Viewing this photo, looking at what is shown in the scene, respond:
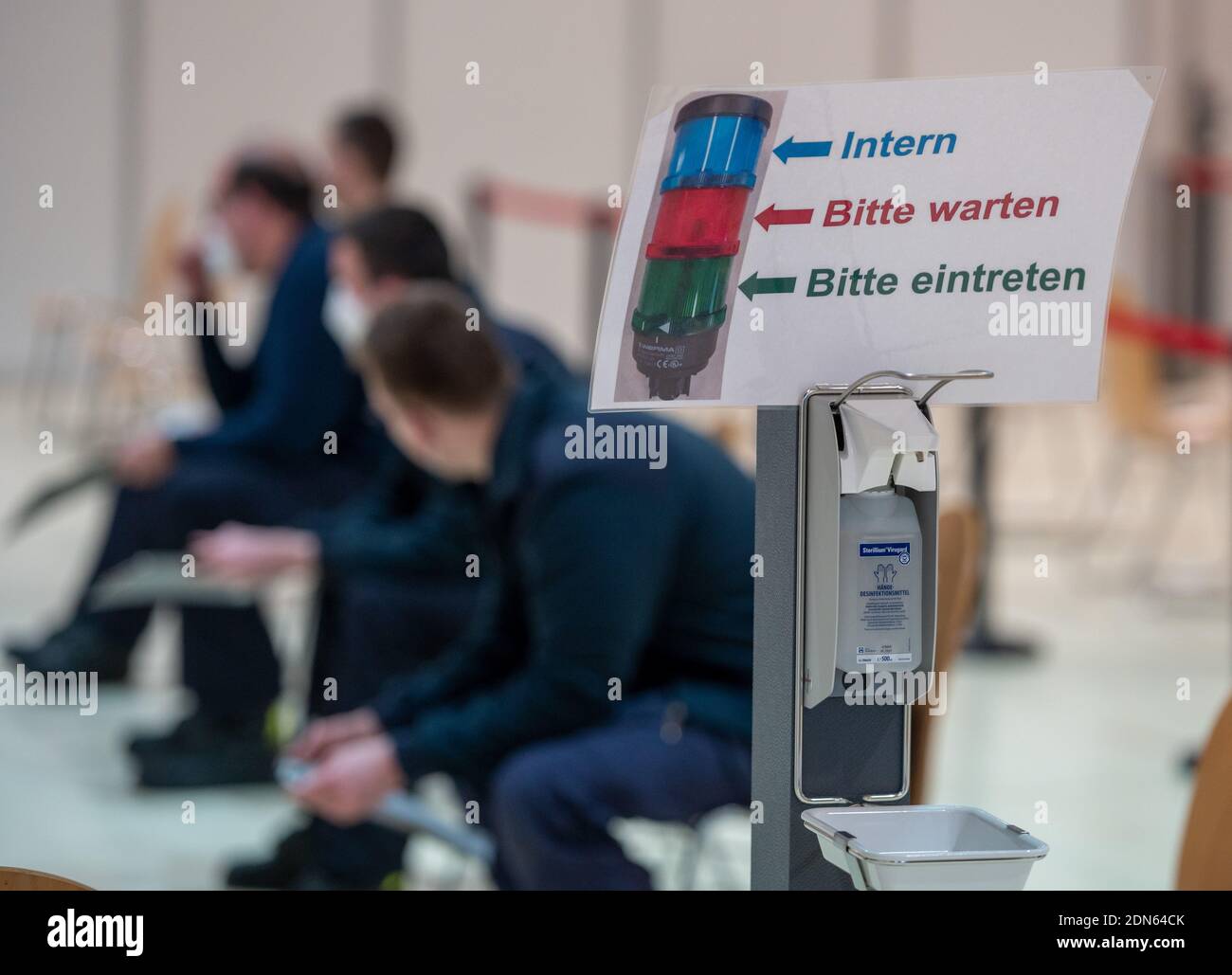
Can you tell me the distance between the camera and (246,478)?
352 centimetres

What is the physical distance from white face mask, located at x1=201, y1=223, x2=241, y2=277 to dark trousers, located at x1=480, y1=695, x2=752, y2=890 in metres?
2.19

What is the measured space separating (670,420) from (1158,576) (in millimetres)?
3814

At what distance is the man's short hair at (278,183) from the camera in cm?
371

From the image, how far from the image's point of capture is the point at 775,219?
3.35 ft

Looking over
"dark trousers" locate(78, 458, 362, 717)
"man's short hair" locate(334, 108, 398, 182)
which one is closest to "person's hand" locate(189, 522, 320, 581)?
"dark trousers" locate(78, 458, 362, 717)

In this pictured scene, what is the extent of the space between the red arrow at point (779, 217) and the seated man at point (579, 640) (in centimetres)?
94

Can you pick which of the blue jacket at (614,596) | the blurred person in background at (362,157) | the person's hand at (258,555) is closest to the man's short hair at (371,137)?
the blurred person in background at (362,157)

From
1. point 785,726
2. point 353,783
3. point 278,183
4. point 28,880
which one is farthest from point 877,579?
point 278,183

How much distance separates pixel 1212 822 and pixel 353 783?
3.59 ft

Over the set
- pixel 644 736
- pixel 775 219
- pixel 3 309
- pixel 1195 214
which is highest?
pixel 1195 214

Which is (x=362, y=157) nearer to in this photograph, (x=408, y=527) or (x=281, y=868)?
(x=408, y=527)

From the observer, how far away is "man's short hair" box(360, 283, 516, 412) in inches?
83.4
